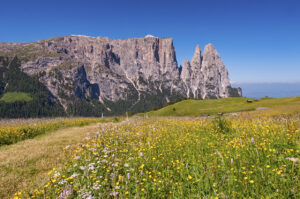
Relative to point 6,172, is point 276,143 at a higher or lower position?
higher

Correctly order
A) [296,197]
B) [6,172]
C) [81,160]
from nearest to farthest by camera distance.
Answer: [296,197], [81,160], [6,172]

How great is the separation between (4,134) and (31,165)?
862 cm

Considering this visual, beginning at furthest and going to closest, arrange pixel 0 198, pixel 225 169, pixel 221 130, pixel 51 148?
pixel 51 148 < pixel 221 130 < pixel 0 198 < pixel 225 169

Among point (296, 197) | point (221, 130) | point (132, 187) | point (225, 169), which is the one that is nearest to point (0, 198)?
point (132, 187)

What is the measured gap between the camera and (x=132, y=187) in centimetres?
438

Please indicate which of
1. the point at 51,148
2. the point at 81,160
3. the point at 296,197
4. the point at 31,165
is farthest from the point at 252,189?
the point at 51,148

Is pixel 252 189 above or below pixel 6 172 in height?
above

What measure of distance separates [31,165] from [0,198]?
274cm

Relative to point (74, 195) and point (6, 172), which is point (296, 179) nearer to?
point (74, 195)

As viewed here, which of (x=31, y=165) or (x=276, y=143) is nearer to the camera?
(x=276, y=143)

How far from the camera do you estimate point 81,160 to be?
633 centimetres

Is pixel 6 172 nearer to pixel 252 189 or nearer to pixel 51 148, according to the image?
pixel 51 148

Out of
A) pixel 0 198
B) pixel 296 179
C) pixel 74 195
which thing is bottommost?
pixel 0 198

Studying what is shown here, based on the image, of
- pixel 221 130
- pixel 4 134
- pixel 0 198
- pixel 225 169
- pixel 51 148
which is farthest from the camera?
pixel 4 134
